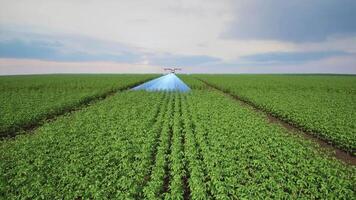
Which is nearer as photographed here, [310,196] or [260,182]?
[310,196]

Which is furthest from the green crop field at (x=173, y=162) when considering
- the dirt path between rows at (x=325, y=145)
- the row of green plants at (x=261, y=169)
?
the dirt path between rows at (x=325, y=145)

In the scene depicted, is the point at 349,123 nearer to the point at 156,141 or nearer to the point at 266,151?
the point at 266,151

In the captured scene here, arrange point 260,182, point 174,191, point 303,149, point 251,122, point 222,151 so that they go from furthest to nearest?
1. point 251,122
2. point 303,149
3. point 222,151
4. point 260,182
5. point 174,191

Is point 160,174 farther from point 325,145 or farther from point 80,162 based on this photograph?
point 325,145

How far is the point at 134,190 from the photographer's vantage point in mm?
8352

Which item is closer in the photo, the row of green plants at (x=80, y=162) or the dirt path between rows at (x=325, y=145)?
the row of green plants at (x=80, y=162)

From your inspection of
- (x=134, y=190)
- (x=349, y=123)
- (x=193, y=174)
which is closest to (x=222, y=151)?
(x=193, y=174)

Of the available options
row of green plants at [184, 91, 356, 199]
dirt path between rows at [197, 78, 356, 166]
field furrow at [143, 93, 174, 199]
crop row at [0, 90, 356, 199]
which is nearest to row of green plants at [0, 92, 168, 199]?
crop row at [0, 90, 356, 199]

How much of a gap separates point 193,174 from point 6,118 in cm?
1549

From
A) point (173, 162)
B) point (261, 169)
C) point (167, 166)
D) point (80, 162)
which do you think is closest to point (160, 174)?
point (173, 162)

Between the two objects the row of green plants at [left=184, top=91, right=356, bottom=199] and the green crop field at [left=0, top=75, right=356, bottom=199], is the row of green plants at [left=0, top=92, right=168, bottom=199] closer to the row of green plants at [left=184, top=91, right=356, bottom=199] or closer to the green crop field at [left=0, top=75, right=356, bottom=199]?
the green crop field at [left=0, top=75, right=356, bottom=199]

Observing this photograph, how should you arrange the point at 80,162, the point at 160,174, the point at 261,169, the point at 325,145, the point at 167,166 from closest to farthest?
1. the point at 160,174
2. the point at 261,169
3. the point at 80,162
4. the point at 167,166
5. the point at 325,145

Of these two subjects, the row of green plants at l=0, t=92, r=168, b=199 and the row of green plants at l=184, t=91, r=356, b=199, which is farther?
the row of green plants at l=0, t=92, r=168, b=199

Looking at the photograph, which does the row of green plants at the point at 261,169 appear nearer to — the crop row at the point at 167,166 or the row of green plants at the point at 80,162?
the crop row at the point at 167,166
